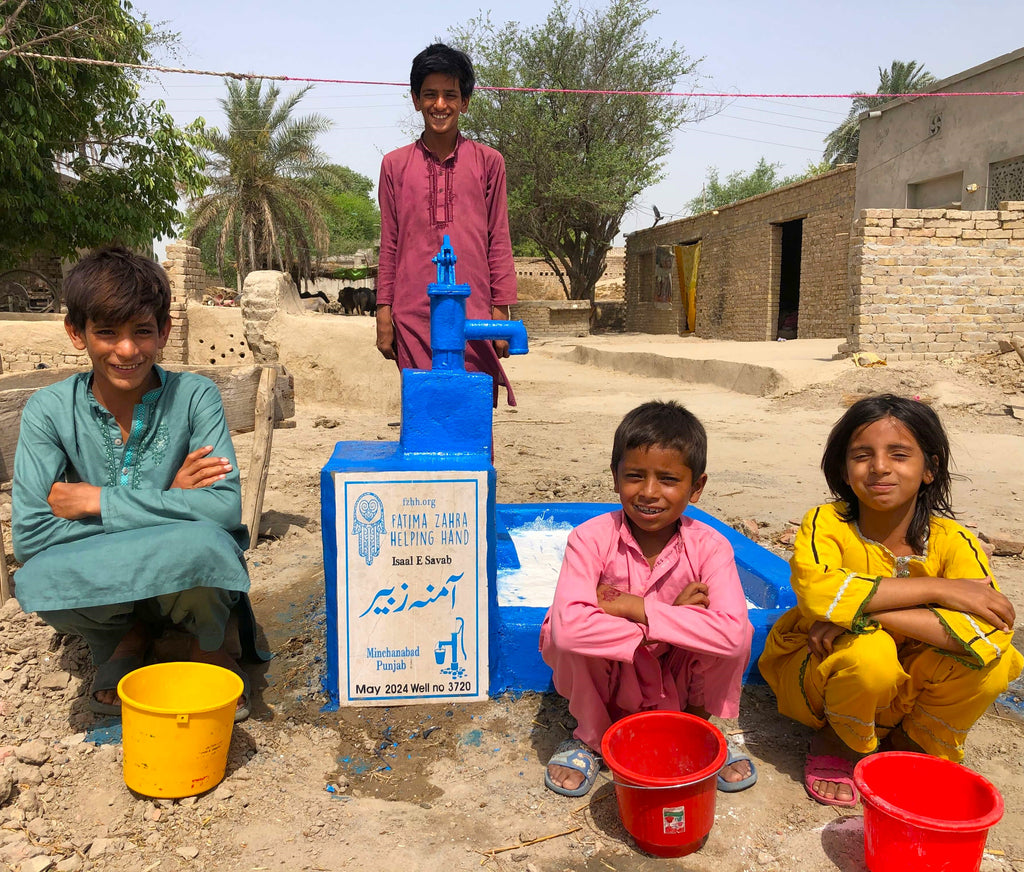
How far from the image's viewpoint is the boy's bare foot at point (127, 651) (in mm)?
2078

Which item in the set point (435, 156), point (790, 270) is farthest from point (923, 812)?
point (790, 270)

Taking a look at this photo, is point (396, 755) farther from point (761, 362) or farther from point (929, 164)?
→ point (929, 164)

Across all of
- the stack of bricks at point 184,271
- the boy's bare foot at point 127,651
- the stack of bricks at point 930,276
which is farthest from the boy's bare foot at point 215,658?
the stack of bricks at point 184,271

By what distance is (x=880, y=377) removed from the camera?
8789 mm

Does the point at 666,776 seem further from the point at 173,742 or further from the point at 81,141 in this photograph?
the point at 81,141

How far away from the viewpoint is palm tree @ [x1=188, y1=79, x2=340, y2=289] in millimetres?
22875

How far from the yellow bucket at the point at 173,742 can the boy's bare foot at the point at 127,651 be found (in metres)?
0.33

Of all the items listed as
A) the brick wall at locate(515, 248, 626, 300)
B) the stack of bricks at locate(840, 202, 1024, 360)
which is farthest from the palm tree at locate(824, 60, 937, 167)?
the stack of bricks at locate(840, 202, 1024, 360)

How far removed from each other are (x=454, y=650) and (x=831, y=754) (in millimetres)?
965

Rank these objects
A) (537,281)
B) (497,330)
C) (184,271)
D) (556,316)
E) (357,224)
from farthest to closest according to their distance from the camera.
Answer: (357,224)
(537,281)
(556,316)
(184,271)
(497,330)

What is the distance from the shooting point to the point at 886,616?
170 cm

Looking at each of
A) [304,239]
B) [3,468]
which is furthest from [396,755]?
[304,239]

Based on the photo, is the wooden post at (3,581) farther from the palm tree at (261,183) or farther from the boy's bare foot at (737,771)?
the palm tree at (261,183)

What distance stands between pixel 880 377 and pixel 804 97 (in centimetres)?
457
